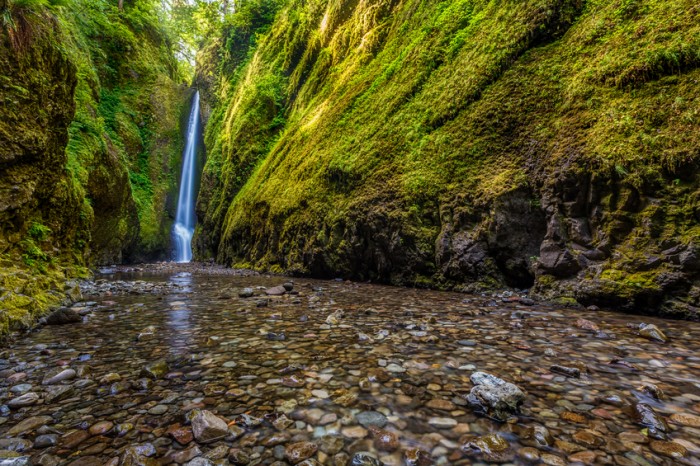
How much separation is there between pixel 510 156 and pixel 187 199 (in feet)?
92.2

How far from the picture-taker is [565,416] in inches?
63.1

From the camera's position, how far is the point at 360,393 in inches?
76.1

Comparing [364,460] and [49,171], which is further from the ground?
[49,171]

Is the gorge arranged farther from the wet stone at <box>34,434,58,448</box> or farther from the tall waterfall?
the tall waterfall

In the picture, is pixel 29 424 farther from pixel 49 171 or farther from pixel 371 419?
pixel 49 171

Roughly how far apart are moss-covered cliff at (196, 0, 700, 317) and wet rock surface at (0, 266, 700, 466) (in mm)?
1054

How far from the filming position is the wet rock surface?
139cm

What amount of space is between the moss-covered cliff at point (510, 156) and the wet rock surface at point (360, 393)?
1054 mm

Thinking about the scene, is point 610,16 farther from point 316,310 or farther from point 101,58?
point 101,58

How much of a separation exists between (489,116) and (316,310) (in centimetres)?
465

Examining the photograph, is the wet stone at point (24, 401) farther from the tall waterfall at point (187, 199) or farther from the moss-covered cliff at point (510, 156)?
the tall waterfall at point (187, 199)

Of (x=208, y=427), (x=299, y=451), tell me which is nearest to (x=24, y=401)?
(x=208, y=427)

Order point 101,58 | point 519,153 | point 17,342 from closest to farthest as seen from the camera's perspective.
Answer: point 17,342
point 519,153
point 101,58

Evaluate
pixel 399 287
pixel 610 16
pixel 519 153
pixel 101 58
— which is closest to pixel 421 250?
pixel 399 287
